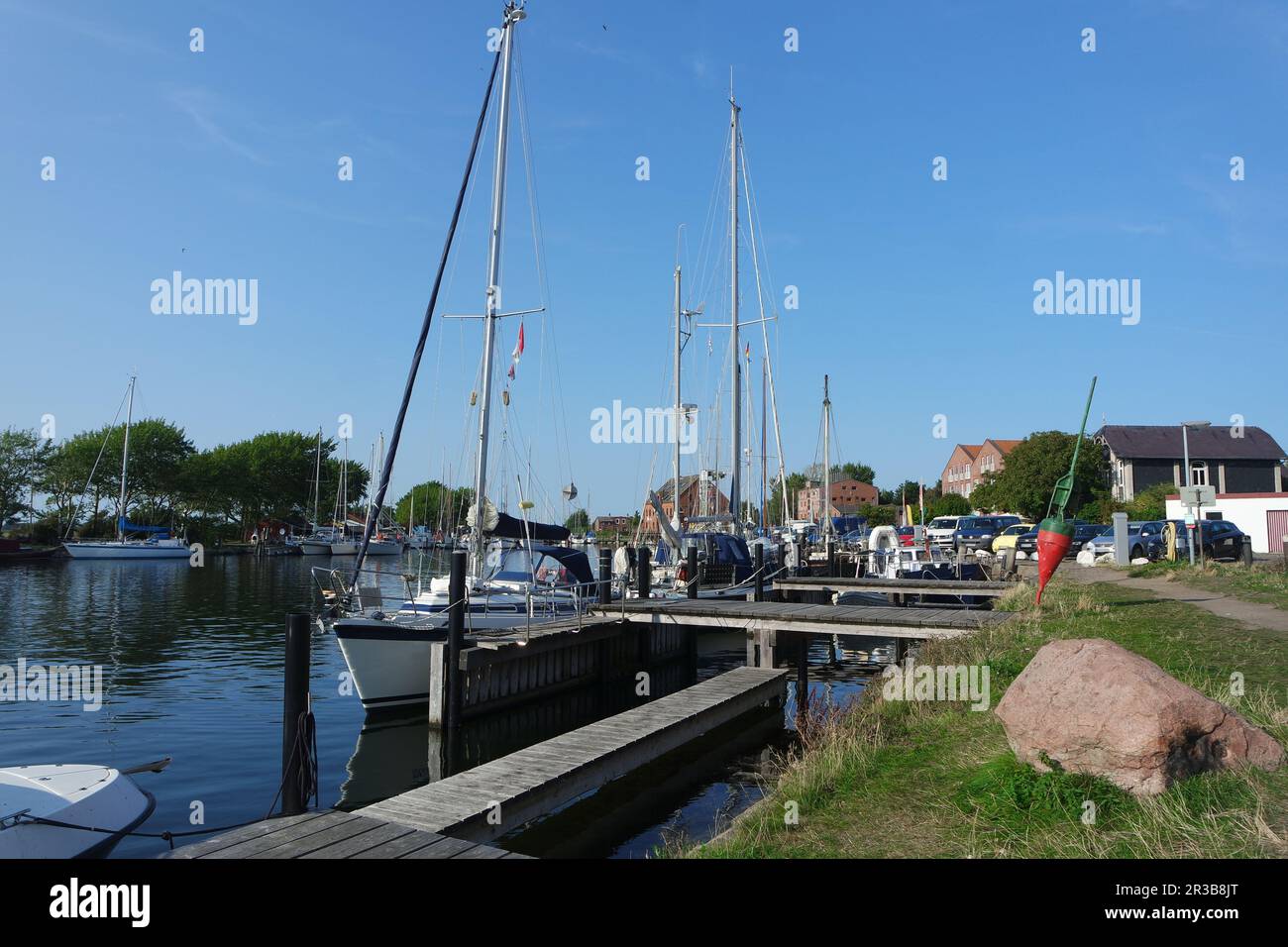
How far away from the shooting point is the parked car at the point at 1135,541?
37250 millimetres

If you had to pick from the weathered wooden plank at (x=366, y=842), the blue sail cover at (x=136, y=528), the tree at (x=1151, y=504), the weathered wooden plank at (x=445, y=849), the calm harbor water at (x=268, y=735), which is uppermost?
the tree at (x=1151, y=504)

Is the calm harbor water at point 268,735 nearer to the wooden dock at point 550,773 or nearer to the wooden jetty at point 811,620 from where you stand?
the wooden dock at point 550,773

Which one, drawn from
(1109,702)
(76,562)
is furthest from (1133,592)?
(76,562)

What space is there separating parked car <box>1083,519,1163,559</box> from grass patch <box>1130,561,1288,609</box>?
6131 millimetres

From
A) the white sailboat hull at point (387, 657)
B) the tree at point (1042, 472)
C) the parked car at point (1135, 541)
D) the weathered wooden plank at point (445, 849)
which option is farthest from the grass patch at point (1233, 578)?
the tree at point (1042, 472)

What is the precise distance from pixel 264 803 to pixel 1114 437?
80047 millimetres

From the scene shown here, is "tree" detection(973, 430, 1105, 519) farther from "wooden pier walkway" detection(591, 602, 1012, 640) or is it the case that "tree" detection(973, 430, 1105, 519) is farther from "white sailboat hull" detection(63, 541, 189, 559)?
"white sailboat hull" detection(63, 541, 189, 559)

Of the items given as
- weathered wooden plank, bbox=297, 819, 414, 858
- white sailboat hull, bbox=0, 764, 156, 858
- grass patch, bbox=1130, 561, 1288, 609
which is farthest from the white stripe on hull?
weathered wooden plank, bbox=297, 819, 414, 858

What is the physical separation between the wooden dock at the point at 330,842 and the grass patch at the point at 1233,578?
59.2 ft

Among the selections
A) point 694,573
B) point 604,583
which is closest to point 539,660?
point 604,583

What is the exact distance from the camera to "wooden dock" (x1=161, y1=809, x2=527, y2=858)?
253 inches

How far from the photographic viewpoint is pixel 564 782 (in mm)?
9859
